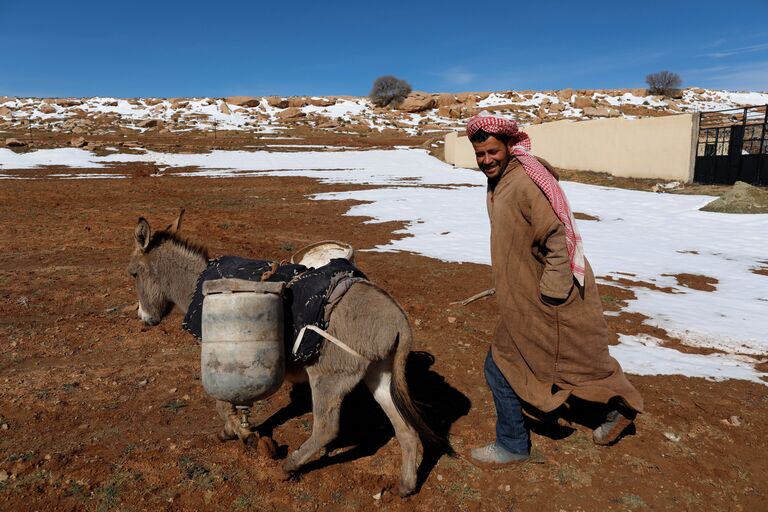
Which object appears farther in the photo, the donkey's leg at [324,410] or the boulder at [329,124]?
the boulder at [329,124]

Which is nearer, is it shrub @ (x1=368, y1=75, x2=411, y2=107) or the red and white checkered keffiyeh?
the red and white checkered keffiyeh

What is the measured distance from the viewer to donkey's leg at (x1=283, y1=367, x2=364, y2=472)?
3.24m

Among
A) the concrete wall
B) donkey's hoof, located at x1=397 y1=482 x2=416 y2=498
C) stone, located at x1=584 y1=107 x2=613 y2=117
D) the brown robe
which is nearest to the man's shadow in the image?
the brown robe

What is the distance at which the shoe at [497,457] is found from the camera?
11.4 feet

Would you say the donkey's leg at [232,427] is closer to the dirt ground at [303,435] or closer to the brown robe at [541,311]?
the dirt ground at [303,435]

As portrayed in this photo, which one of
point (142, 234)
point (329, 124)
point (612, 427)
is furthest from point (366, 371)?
point (329, 124)

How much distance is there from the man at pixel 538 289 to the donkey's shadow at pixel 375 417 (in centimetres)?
97

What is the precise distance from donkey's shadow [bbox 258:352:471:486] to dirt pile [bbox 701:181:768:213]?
42.9 ft

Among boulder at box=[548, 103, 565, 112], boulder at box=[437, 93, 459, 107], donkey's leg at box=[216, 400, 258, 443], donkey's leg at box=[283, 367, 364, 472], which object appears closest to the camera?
donkey's leg at box=[283, 367, 364, 472]

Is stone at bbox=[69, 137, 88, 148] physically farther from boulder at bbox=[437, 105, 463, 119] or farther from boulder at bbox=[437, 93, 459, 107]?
boulder at bbox=[437, 93, 459, 107]

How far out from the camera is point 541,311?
305 centimetres

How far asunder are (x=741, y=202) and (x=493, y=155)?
14.4 meters

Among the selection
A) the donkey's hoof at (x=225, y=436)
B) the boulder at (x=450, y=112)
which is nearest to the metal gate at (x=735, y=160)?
the donkey's hoof at (x=225, y=436)

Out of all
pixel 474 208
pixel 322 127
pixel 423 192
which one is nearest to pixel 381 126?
pixel 322 127
